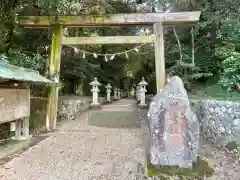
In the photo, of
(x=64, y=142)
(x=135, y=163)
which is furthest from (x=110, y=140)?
(x=135, y=163)

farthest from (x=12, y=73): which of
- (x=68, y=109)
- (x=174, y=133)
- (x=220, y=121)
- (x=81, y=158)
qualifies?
(x=68, y=109)

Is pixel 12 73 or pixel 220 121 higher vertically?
pixel 12 73

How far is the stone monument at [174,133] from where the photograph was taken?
16.5 ft

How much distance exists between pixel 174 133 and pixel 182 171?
781 millimetres

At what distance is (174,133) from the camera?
5.06 metres

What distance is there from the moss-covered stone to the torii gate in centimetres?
319

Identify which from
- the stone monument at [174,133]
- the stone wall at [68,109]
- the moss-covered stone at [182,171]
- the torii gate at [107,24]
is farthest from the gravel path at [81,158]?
the stone wall at [68,109]

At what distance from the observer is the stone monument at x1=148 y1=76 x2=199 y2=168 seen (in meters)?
5.04

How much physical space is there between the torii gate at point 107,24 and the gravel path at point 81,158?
1.76 meters

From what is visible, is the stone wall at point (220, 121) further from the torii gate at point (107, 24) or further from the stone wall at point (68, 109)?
the stone wall at point (68, 109)

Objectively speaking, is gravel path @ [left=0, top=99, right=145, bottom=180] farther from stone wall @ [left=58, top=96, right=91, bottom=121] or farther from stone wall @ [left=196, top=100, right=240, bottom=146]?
stone wall @ [left=58, top=96, right=91, bottom=121]

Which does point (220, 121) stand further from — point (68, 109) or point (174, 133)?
point (68, 109)

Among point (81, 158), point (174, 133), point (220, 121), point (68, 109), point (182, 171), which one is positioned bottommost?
point (182, 171)

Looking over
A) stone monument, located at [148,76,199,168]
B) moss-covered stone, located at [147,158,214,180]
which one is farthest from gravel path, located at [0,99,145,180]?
stone monument, located at [148,76,199,168]
